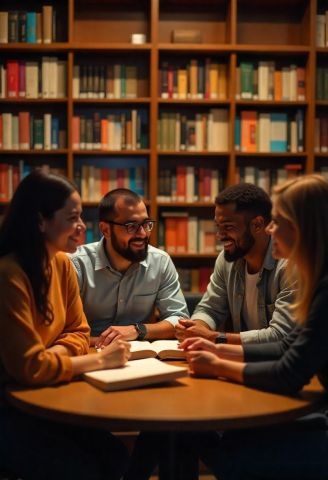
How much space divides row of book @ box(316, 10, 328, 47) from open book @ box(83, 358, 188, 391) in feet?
10.2

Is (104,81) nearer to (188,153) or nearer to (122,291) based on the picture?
(188,153)

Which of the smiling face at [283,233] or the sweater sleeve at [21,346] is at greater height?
the smiling face at [283,233]

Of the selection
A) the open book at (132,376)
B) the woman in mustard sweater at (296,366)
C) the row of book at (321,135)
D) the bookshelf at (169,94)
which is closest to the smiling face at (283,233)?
the woman in mustard sweater at (296,366)

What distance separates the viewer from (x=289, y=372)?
1589mm

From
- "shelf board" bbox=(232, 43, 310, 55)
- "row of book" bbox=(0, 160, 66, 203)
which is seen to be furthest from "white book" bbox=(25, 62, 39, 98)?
"shelf board" bbox=(232, 43, 310, 55)

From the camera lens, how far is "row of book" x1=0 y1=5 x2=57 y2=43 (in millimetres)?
4059

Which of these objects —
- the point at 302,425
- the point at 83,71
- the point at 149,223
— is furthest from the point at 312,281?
the point at 83,71

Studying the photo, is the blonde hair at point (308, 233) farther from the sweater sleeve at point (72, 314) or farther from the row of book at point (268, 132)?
the row of book at point (268, 132)

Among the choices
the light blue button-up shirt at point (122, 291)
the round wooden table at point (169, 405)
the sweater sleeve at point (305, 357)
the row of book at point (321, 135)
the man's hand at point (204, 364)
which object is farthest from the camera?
the row of book at point (321, 135)

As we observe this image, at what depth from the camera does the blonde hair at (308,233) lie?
1.64 meters

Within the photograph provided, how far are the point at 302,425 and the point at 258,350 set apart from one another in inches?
9.5

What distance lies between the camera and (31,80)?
4.13m

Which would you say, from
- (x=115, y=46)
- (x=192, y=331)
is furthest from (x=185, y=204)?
(x=192, y=331)

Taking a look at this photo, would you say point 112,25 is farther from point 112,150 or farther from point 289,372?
point 289,372
